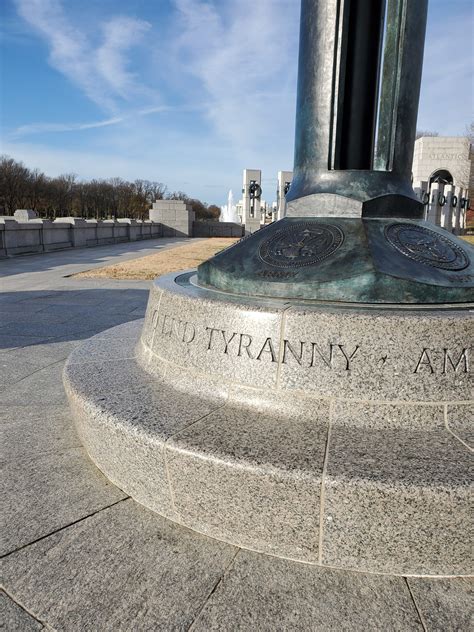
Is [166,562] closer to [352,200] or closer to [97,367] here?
[97,367]

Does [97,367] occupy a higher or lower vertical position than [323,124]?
lower

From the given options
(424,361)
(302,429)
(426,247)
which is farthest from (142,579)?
(426,247)

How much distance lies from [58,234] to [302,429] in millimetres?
22424

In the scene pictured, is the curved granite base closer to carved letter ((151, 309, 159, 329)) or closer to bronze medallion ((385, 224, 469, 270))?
carved letter ((151, 309, 159, 329))

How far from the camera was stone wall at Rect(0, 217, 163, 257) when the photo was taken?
1831cm

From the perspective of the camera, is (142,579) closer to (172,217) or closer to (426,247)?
(426,247)

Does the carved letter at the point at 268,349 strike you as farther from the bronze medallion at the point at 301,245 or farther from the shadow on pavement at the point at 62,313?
the shadow on pavement at the point at 62,313

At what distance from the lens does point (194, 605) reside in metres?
1.91

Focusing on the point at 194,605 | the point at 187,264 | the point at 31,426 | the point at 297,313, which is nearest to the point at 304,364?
the point at 297,313

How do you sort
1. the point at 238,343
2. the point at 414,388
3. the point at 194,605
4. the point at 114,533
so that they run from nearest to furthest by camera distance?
1. the point at 194,605
2. the point at 114,533
3. the point at 414,388
4. the point at 238,343

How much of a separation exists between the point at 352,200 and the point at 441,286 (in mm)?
1059

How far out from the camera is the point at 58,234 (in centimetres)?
2252

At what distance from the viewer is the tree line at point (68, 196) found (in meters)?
56.2

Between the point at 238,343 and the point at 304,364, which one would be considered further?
the point at 238,343
